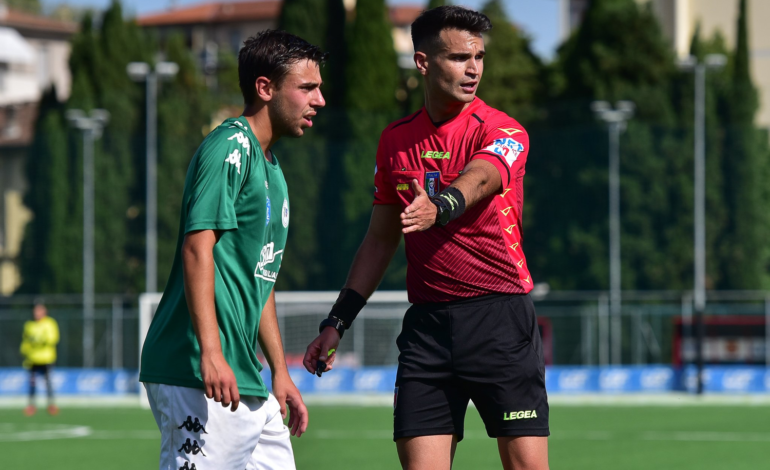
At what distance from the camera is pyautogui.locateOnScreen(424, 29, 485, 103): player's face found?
4.83 meters

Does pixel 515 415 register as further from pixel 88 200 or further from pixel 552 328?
pixel 88 200

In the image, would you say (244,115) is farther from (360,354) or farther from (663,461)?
(360,354)

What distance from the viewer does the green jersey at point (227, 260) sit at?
4188 mm

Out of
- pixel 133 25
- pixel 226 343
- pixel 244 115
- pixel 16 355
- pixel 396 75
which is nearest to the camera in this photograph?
pixel 226 343

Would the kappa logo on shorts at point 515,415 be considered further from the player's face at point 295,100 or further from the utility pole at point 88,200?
the utility pole at point 88,200

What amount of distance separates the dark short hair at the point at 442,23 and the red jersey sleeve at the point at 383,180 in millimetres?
432

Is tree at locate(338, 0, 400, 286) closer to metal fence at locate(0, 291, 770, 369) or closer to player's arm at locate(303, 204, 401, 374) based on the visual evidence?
metal fence at locate(0, 291, 770, 369)

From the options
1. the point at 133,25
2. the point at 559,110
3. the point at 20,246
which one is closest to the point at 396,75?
the point at 559,110

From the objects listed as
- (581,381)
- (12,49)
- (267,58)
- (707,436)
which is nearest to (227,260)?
(267,58)

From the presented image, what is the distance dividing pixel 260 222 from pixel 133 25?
Answer: 37934 millimetres

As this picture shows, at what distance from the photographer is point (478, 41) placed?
4863 mm

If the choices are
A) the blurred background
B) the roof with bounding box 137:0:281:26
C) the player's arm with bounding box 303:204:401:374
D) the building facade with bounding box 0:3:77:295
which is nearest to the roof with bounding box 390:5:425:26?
the roof with bounding box 137:0:281:26

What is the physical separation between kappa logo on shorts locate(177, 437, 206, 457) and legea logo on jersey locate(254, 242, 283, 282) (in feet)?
2.08

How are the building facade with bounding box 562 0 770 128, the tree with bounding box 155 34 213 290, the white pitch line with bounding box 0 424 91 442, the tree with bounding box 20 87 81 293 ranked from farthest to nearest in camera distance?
the building facade with bounding box 562 0 770 128
the tree with bounding box 155 34 213 290
the tree with bounding box 20 87 81 293
the white pitch line with bounding box 0 424 91 442
